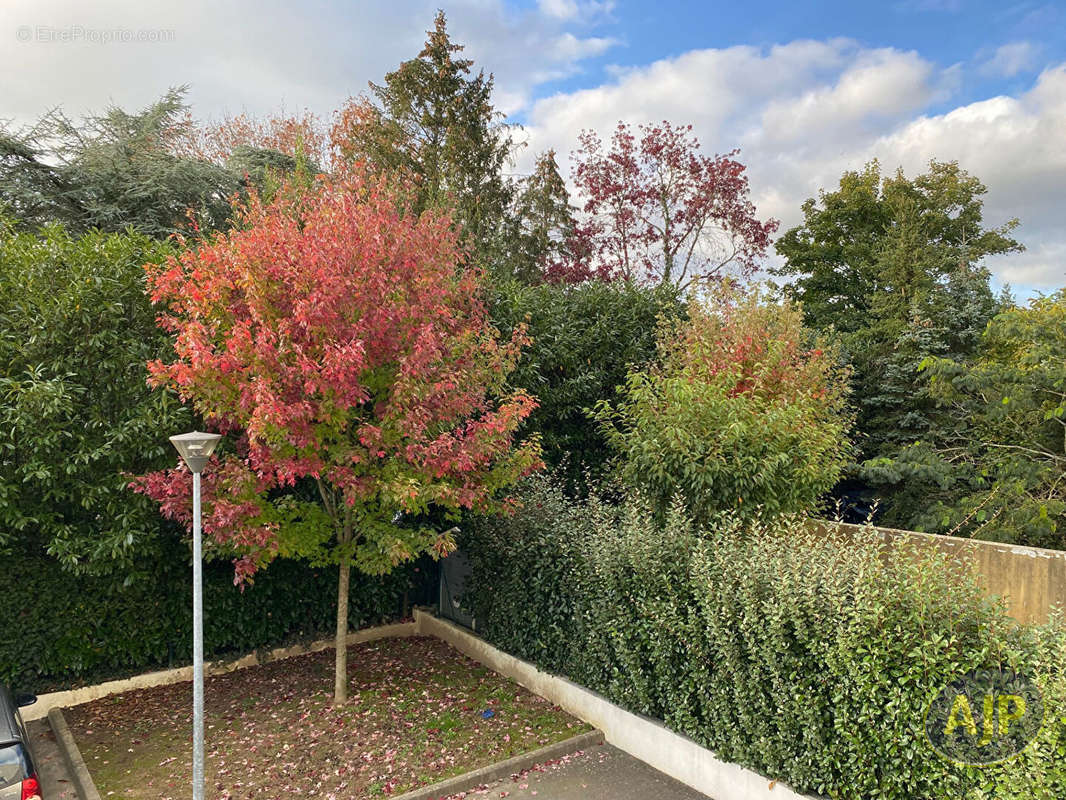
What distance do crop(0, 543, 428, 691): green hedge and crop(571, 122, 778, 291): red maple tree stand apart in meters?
12.5

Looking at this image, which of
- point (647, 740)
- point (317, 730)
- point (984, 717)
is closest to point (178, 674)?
point (317, 730)

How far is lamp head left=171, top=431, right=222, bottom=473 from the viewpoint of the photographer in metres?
4.19

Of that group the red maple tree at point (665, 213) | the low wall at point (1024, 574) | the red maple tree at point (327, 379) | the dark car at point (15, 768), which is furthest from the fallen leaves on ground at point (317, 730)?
the red maple tree at point (665, 213)

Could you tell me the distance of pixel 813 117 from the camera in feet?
32.8

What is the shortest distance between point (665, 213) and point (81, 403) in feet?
51.9

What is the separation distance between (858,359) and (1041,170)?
466 centimetres

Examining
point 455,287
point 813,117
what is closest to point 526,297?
point 455,287

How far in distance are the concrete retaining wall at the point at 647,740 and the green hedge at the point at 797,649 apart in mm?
107

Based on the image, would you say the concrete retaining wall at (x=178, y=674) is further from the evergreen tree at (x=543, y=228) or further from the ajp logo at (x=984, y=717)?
the evergreen tree at (x=543, y=228)

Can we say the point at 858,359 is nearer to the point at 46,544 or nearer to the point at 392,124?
the point at 392,124

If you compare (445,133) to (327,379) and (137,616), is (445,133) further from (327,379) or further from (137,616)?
(137,616)

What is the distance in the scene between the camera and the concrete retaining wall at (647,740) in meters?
4.68

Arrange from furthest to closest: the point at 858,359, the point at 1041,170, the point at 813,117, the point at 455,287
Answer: the point at 858,359, the point at 1041,170, the point at 813,117, the point at 455,287

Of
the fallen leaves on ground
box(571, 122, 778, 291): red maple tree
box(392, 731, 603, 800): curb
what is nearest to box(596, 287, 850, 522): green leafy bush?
box(392, 731, 603, 800): curb
